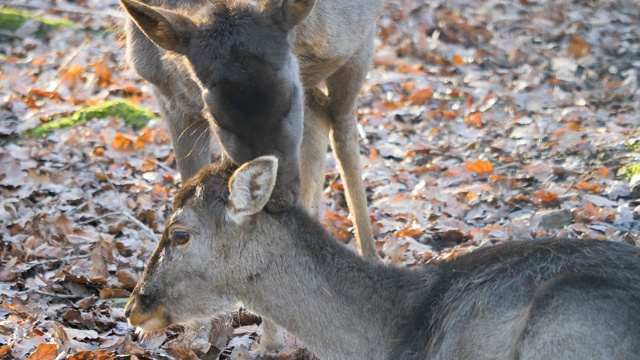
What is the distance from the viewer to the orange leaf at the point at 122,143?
10547 millimetres

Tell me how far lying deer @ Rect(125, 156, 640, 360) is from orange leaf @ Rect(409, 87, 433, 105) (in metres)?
6.68

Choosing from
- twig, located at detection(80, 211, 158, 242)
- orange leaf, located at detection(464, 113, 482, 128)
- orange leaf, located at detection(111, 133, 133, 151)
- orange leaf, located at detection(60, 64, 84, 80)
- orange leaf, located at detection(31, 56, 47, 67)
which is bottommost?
orange leaf, located at detection(31, 56, 47, 67)

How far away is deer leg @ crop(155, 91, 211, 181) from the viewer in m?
7.36

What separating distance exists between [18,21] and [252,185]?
1129cm

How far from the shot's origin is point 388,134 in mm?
11102

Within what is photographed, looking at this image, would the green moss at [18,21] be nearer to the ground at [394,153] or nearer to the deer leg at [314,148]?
the ground at [394,153]

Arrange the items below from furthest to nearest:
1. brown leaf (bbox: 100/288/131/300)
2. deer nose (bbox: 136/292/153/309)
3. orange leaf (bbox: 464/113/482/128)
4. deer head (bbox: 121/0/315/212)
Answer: orange leaf (bbox: 464/113/482/128) < brown leaf (bbox: 100/288/131/300) < deer head (bbox: 121/0/315/212) < deer nose (bbox: 136/292/153/309)

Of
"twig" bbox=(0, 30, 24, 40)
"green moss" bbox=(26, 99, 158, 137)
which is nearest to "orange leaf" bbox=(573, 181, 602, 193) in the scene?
"green moss" bbox=(26, 99, 158, 137)

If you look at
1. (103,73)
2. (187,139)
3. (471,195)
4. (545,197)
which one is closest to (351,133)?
(471,195)

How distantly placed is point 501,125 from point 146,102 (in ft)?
15.1

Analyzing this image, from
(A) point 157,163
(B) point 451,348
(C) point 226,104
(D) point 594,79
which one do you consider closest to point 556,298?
(B) point 451,348

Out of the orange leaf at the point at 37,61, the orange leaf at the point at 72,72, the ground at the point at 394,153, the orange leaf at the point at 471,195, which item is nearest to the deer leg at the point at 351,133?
the ground at the point at 394,153

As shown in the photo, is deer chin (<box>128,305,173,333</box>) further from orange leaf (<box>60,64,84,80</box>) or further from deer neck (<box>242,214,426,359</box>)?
orange leaf (<box>60,64,84,80</box>)

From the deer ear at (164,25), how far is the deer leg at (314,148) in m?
2.23
